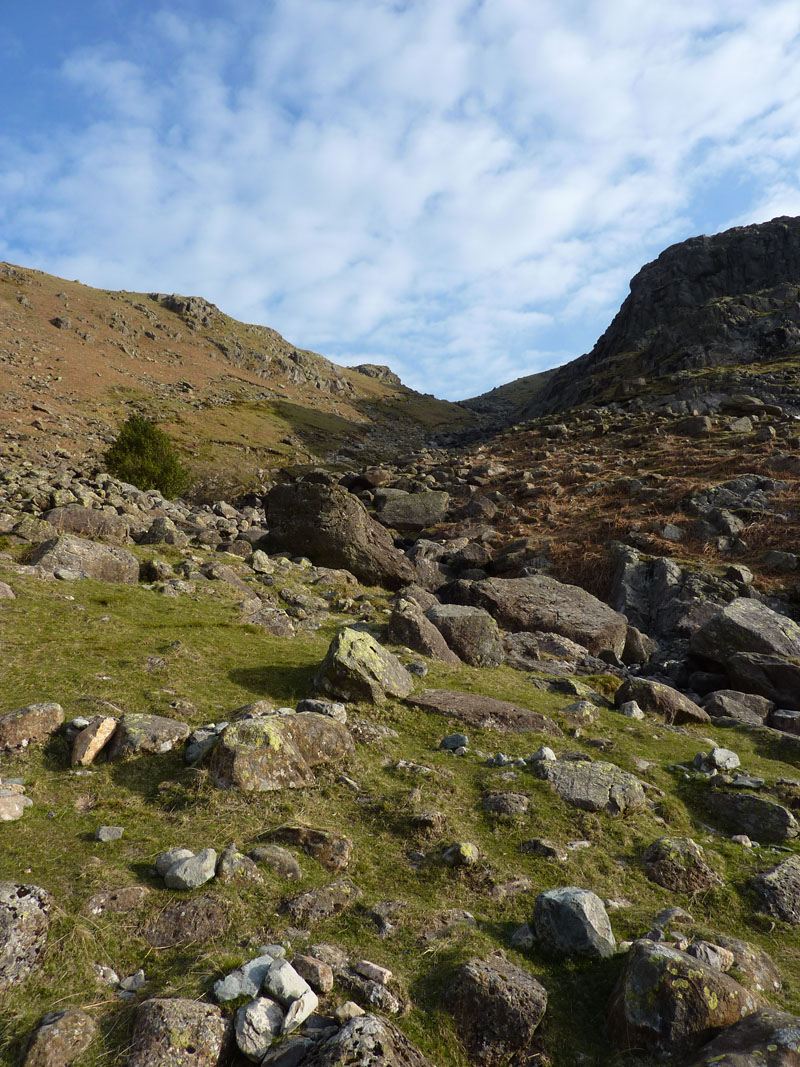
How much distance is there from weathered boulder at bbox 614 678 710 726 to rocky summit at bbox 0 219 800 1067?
71 millimetres

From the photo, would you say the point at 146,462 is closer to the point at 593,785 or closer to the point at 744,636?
the point at 744,636

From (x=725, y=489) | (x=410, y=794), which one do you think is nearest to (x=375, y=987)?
(x=410, y=794)

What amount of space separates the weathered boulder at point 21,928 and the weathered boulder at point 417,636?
10.0 meters

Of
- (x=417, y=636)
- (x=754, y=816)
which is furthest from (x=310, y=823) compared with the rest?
(x=417, y=636)

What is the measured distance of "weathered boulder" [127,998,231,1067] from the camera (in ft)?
11.7

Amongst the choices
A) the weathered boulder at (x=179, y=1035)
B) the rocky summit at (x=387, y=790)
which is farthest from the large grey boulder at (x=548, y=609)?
the weathered boulder at (x=179, y=1035)

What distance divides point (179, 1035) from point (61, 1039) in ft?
2.31

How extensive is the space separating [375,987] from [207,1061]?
1.22 meters

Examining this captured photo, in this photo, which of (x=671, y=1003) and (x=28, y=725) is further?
(x=28, y=725)

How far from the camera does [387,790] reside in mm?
7461

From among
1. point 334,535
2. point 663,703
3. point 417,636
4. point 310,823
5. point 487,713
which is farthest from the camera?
point 334,535

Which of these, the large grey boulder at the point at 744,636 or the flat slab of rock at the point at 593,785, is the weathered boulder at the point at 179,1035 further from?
the large grey boulder at the point at 744,636

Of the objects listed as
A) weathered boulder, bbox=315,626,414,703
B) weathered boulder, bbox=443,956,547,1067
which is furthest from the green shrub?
weathered boulder, bbox=443,956,547,1067

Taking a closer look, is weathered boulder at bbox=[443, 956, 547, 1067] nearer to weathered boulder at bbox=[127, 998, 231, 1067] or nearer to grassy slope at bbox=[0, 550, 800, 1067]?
grassy slope at bbox=[0, 550, 800, 1067]
